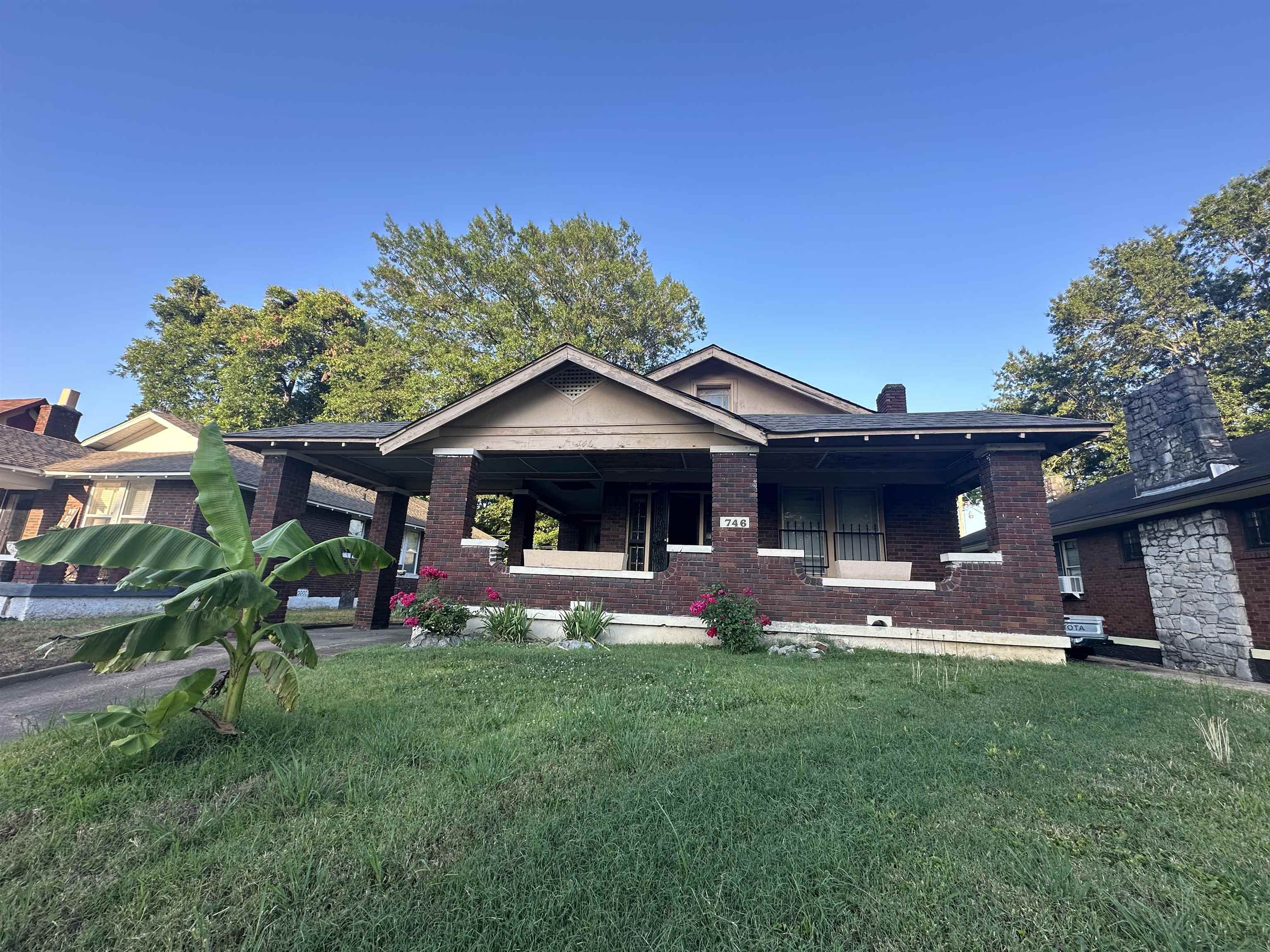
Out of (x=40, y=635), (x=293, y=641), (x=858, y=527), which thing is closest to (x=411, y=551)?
(x=40, y=635)

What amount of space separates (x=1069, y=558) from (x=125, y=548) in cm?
1936

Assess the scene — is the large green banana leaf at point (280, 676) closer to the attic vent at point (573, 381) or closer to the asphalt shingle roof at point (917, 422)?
the attic vent at point (573, 381)

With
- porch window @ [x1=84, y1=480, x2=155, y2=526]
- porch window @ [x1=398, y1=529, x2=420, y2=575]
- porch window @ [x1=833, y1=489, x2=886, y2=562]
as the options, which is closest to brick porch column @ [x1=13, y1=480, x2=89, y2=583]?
porch window @ [x1=84, y1=480, x2=155, y2=526]

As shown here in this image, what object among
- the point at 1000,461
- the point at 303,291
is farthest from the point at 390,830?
the point at 303,291

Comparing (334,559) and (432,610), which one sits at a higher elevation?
(334,559)

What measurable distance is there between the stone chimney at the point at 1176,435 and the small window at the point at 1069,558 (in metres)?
2.63

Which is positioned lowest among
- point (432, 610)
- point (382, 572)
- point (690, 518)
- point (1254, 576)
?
point (432, 610)

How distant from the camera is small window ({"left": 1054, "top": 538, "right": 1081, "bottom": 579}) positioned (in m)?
14.1

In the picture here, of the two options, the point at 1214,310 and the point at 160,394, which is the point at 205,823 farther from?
the point at 160,394

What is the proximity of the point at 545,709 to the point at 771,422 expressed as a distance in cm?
784

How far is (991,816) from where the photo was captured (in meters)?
2.89

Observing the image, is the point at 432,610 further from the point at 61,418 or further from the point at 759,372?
the point at 61,418

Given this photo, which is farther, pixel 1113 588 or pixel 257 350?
pixel 257 350

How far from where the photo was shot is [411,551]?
78.4 feet
